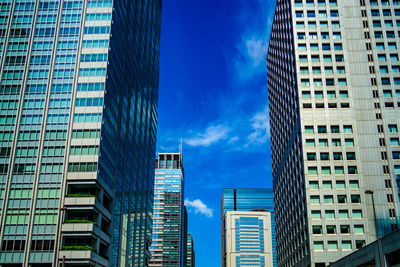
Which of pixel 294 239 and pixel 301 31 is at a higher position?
pixel 301 31

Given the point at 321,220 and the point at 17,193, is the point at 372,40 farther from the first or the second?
the point at 17,193

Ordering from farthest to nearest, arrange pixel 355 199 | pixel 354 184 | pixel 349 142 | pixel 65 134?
pixel 349 142 < pixel 354 184 < pixel 355 199 < pixel 65 134

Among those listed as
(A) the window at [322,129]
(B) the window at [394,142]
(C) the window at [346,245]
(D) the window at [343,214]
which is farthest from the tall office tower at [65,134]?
(B) the window at [394,142]

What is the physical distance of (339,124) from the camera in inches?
3738

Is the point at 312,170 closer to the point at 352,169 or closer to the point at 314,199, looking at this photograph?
the point at 314,199

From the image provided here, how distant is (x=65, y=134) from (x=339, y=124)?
5903 centimetres

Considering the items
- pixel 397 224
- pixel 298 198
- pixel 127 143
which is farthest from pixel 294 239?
pixel 127 143

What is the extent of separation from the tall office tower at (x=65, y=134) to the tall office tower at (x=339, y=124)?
4131 centimetres

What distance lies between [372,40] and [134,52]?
6072 cm

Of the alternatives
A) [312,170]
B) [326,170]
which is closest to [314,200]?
[312,170]

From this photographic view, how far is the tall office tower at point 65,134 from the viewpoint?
257 ft

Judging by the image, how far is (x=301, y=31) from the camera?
10262cm

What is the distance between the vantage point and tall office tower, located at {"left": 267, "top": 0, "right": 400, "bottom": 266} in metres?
87.5

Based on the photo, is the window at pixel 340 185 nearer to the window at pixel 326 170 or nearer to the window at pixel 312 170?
the window at pixel 326 170
